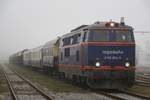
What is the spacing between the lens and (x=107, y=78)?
2033 cm

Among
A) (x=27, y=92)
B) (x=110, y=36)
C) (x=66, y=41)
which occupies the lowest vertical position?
(x=27, y=92)

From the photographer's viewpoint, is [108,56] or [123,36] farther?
[123,36]

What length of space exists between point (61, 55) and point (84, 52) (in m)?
7.41

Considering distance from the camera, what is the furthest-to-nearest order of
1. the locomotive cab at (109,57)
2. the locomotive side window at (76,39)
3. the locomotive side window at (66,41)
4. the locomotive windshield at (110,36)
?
the locomotive side window at (66,41) → the locomotive side window at (76,39) → the locomotive windshield at (110,36) → the locomotive cab at (109,57)

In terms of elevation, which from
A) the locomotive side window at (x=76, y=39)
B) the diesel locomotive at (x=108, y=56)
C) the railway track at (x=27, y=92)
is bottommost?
the railway track at (x=27, y=92)

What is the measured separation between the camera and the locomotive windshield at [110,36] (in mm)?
20773

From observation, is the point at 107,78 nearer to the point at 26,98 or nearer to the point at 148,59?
the point at 26,98

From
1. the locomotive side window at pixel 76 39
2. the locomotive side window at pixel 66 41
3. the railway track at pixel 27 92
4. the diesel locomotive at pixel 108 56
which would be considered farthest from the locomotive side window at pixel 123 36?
the locomotive side window at pixel 66 41

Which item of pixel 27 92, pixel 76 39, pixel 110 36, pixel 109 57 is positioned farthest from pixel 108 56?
pixel 27 92

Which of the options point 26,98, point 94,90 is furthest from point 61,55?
point 26,98

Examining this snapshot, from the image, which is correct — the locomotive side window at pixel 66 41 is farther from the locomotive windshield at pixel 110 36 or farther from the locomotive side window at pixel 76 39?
the locomotive windshield at pixel 110 36

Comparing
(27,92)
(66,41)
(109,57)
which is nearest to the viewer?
(109,57)

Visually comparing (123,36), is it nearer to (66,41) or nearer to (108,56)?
(108,56)

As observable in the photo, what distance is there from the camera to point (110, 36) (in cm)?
2083
